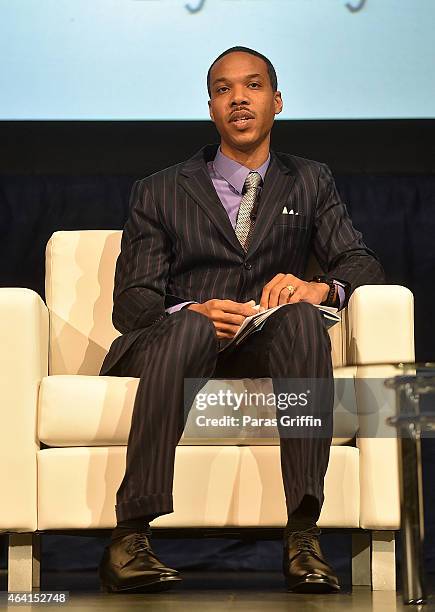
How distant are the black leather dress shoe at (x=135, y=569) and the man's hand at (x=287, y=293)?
533 millimetres

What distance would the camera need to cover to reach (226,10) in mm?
3389

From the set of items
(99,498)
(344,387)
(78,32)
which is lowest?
(99,498)

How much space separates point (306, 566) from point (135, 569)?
0.93 ft

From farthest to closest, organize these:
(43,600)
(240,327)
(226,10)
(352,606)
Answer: (226,10), (240,327), (43,600), (352,606)

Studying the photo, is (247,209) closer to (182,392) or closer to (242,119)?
(242,119)

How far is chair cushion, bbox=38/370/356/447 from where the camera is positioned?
2.19m

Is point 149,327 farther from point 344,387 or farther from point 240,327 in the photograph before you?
point 344,387

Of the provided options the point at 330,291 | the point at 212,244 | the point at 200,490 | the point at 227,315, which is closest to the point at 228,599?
the point at 200,490

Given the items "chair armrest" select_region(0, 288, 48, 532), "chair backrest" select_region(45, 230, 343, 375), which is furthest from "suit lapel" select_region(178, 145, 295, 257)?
"chair armrest" select_region(0, 288, 48, 532)

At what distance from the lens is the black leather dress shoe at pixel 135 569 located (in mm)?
1935

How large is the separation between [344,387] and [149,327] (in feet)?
1.31

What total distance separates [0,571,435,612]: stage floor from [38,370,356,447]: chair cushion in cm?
28

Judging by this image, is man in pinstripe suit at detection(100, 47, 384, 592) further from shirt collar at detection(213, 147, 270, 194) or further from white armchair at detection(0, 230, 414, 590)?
white armchair at detection(0, 230, 414, 590)

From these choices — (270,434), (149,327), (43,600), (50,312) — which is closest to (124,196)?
(50,312)
